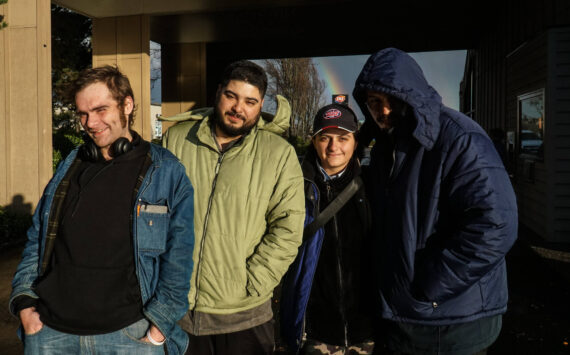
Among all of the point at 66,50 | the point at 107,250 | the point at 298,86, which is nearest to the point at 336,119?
the point at 107,250

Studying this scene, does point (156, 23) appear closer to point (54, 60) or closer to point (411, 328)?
point (54, 60)

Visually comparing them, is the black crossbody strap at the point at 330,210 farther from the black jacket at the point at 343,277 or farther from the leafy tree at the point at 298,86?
the leafy tree at the point at 298,86

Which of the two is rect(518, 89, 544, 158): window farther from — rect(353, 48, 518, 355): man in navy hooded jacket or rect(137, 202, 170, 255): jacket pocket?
rect(137, 202, 170, 255): jacket pocket

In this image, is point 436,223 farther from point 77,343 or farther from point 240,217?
point 77,343

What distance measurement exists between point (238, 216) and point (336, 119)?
83 centimetres

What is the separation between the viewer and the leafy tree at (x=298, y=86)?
33156 mm

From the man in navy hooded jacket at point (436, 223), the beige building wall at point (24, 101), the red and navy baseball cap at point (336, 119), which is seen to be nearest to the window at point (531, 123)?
the red and navy baseball cap at point (336, 119)

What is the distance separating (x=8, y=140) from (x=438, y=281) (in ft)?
28.3

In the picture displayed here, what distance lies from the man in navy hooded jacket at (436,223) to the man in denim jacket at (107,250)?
3.05ft

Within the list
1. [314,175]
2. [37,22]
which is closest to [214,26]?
[37,22]

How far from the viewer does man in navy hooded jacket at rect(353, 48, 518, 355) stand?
1834 mm

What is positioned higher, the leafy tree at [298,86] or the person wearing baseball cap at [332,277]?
the leafy tree at [298,86]

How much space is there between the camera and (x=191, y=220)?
6.81ft

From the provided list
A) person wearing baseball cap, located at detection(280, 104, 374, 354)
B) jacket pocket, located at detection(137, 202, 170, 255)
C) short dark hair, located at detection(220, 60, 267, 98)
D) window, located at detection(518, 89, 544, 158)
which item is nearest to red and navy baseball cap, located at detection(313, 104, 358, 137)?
person wearing baseball cap, located at detection(280, 104, 374, 354)
